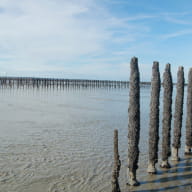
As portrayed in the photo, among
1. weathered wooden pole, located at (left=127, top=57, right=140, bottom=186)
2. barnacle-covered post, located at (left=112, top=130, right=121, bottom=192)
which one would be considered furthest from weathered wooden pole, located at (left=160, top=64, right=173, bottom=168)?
barnacle-covered post, located at (left=112, top=130, right=121, bottom=192)

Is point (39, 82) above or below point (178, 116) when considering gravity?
above

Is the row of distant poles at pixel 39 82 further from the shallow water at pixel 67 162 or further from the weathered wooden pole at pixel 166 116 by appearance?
the weathered wooden pole at pixel 166 116

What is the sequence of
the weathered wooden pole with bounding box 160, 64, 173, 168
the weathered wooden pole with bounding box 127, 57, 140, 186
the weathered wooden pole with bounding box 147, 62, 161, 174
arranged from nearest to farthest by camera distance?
the weathered wooden pole with bounding box 127, 57, 140, 186 < the weathered wooden pole with bounding box 147, 62, 161, 174 < the weathered wooden pole with bounding box 160, 64, 173, 168

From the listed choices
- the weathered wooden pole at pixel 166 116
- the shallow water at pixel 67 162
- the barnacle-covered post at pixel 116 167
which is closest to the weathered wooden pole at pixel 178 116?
the shallow water at pixel 67 162

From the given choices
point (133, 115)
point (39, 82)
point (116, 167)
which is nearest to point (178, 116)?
point (133, 115)

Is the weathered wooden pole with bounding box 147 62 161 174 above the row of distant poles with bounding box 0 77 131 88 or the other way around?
the other way around

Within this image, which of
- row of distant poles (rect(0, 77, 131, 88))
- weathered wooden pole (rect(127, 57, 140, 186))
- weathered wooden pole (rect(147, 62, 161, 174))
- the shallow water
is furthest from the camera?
row of distant poles (rect(0, 77, 131, 88))

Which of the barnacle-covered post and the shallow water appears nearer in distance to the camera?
the barnacle-covered post

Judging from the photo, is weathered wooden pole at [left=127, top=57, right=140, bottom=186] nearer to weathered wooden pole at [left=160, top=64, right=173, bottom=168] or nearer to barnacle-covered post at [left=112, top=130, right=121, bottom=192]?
barnacle-covered post at [left=112, top=130, right=121, bottom=192]

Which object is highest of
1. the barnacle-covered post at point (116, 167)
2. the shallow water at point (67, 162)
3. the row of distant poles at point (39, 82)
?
the row of distant poles at point (39, 82)

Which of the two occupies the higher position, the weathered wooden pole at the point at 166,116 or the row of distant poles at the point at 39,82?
the row of distant poles at the point at 39,82

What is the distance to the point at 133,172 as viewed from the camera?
907cm

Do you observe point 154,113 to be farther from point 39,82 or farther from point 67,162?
point 39,82

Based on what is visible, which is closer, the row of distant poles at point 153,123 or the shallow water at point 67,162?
the row of distant poles at point 153,123
